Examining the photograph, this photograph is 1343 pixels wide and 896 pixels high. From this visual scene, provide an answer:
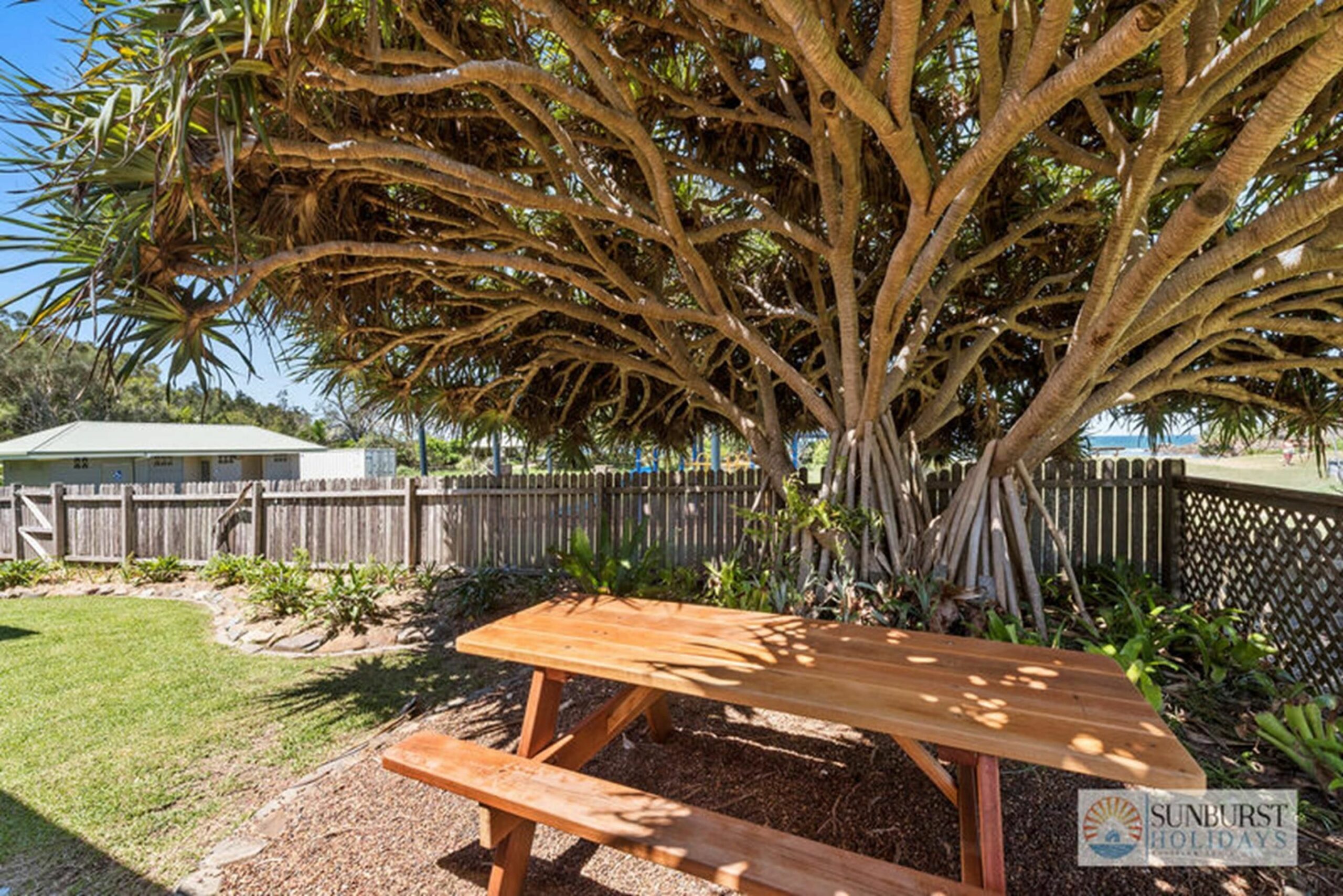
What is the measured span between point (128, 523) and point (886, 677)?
31.3 ft

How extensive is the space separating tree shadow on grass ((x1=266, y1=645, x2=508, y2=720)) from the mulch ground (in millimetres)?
709

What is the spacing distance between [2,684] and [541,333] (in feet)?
14.1

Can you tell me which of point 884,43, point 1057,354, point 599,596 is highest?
point 884,43

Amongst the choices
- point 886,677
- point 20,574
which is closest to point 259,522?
point 20,574

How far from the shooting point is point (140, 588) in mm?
6578

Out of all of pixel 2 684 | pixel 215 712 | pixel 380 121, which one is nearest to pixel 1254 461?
pixel 380 121

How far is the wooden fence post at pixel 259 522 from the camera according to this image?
22.9ft

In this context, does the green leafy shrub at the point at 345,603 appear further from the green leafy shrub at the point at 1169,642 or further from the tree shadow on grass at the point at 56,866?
the green leafy shrub at the point at 1169,642

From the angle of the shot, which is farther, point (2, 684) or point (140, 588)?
point (140, 588)

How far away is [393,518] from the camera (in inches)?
259

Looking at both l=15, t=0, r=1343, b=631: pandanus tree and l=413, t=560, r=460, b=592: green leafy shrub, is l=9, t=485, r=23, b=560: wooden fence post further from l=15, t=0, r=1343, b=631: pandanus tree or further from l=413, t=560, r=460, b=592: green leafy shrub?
l=413, t=560, r=460, b=592: green leafy shrub

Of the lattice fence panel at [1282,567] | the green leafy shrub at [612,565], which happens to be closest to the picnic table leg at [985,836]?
the lattice fence panel at [1282,567]

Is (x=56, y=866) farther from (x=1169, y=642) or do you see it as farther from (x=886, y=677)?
(x=1169, y=642)

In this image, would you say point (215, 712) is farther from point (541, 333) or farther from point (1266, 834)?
point (1266, 834)
